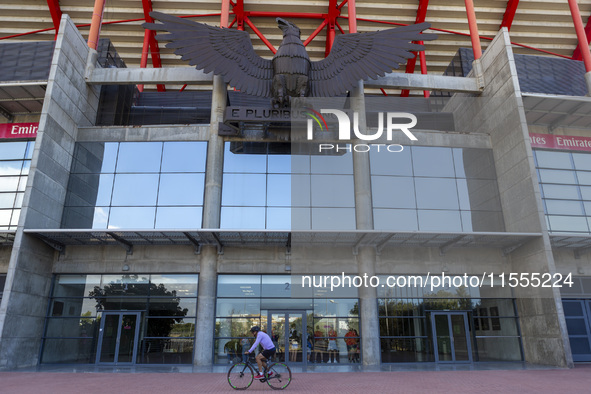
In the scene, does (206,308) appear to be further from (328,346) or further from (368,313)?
(368,313)

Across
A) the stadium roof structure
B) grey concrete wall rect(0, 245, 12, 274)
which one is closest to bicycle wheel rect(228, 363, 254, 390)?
grey concrete wall rect(0, 245, 12, 274)

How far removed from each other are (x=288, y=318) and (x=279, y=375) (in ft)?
23.8

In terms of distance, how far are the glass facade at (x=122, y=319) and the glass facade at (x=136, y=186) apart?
2.64m

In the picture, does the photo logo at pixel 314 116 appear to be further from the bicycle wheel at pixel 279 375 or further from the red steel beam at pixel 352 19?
the bicycle wheel at pixel 279 375

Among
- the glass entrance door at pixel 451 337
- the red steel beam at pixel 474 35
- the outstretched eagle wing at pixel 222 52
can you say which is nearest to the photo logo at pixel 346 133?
the outstretched eagle wing at pixel 222 52

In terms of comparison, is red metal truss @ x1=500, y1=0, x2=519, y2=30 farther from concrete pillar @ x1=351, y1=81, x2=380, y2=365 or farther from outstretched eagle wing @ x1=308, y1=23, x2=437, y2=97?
concrete pillar @ x1=351, y1=81, x2=380, y2=365

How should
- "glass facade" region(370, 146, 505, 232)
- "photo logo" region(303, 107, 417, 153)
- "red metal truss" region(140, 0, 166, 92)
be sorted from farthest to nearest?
"red metal truss" region(140, 0, 166, 92), "photo logo" region(303, 107, 417, 153), "glass facade" region(370, 146, 505, 232)

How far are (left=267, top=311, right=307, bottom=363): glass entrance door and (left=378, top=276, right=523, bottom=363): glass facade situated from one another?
3.60 m

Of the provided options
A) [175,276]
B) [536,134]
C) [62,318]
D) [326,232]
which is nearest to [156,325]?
[175,276]

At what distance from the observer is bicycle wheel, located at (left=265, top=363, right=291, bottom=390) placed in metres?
10.7

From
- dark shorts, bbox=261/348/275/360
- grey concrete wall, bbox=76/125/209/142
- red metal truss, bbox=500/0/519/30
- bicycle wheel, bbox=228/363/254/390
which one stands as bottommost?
bicycle wheel, bbox=228/363/254/390

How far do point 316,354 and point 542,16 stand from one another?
95.9 ft

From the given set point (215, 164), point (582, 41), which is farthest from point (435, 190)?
point (582, 41)

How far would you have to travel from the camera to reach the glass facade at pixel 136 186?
18812 mm
